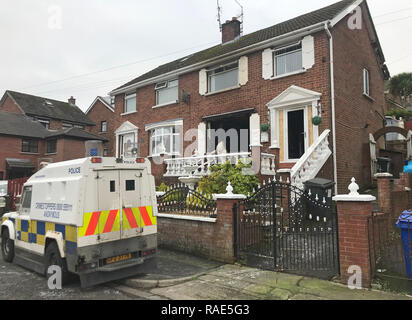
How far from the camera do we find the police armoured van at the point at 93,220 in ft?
16.9

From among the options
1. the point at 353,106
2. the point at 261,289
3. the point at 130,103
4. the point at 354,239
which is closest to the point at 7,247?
the point at 261,289

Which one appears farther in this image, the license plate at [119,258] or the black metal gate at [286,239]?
the black metal gate at [286,239]

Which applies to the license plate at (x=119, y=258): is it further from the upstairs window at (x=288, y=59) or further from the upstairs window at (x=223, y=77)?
the upstairs window at (x=223, y=77)

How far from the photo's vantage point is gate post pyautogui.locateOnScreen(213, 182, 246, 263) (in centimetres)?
673

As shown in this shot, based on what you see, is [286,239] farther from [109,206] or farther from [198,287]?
[109,206]

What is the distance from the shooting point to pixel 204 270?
6.29 metres

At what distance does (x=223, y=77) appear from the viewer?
15047 millimetres

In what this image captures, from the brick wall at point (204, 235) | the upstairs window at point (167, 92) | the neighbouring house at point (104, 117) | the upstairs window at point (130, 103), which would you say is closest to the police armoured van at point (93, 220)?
the brick wall at point (204, 235)

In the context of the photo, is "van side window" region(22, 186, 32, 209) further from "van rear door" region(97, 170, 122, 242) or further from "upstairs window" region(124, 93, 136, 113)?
"upstairs window" region(124, 93, 136, 113)

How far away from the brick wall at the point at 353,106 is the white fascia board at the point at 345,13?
27cm

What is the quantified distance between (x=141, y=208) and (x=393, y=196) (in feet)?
22.6

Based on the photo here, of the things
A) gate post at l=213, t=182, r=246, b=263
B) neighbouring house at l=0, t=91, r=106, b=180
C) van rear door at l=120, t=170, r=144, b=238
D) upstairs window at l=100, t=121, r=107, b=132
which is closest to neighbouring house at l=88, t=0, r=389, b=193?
gate post at l=213, t=182, r=246, b=263

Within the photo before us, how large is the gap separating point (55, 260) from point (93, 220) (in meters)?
1.33
